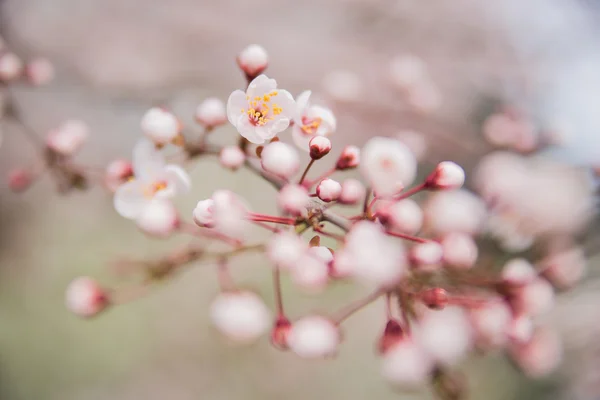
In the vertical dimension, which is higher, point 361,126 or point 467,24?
point 467,24

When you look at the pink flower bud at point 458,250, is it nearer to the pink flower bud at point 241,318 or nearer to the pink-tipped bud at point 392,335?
the pink-tipped bud at point 392,335

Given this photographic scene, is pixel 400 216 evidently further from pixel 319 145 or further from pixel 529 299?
pixel 529 299

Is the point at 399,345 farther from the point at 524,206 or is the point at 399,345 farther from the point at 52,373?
the point at 52,373

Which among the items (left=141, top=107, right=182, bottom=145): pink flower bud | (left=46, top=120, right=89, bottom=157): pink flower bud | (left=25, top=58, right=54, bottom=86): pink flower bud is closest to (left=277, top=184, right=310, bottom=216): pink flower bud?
(left=141, top=107, right=182, bottom=145): pink flower bud

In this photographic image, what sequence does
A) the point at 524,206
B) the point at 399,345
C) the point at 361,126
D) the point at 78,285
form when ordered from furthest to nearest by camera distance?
the point at 361,126 → the point at 524,206 → the point at 78,285 → the point at 399,345

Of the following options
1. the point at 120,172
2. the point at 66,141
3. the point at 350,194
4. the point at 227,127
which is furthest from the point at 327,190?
the point at 227,127

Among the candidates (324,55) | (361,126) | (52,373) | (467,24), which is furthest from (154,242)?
(467,24)
